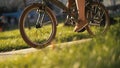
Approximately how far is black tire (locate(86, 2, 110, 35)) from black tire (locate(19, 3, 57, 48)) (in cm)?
84

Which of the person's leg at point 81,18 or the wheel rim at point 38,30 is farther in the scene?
the person's leg at point 81,18

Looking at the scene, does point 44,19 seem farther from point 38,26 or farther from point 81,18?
point 81,18

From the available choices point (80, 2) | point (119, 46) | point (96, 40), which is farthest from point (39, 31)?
point (119, 46)

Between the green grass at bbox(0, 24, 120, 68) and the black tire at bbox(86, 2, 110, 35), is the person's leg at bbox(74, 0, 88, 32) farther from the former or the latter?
the green grass at bbox(0, 24, 120, 68)

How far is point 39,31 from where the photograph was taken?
744 centimetres

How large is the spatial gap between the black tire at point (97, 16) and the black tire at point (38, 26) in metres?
0.84

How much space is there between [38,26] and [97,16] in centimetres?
138

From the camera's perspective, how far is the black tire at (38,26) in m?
6.61

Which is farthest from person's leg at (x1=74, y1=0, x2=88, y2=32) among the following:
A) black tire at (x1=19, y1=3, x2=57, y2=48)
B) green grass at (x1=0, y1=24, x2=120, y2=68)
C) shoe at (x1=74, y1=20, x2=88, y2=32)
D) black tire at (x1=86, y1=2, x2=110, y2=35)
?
green grass at (x1=0, y1=24, x2=120, y2=68)

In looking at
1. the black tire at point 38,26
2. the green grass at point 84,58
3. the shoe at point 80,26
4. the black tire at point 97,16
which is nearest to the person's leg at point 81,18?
the shoe at point 80,26

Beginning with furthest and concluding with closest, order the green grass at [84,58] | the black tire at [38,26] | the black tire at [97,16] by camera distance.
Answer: the black tire at [97,16] → the black tire at [38,26] → the green grass at [84,58]

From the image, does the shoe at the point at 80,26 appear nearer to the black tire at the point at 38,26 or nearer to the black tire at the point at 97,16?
the black tire at the point at 97,16

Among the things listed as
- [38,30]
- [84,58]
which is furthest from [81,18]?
[84,58]

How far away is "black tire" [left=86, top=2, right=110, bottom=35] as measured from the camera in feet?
25.1
